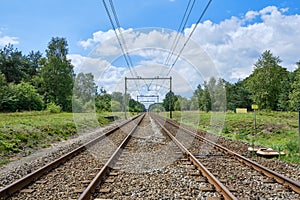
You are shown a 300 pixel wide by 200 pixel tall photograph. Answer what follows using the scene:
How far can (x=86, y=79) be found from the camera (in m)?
33.5

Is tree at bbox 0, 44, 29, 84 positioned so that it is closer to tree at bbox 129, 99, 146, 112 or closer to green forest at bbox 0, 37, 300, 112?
green forest at bbox 0, 37, 300, 112

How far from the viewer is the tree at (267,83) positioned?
187ft

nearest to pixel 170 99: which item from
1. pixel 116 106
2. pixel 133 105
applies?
pixel 116 106

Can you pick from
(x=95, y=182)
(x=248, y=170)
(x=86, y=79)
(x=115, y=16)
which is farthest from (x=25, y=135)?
(x=86, y=79)

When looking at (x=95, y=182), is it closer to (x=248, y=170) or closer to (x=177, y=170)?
(x=177, y=170)

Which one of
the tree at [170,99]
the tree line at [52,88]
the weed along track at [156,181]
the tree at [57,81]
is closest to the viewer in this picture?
the weed along track at [156,181]

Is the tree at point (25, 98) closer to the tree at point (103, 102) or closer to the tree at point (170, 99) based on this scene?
the tree at point (103, 102)

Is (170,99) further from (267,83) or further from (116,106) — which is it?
(267,83)

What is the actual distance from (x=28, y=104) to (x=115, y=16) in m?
31.8

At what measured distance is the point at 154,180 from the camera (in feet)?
19.0

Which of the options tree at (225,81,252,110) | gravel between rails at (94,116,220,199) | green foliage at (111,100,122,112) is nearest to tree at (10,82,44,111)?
green foliage at (111,100,122,112)

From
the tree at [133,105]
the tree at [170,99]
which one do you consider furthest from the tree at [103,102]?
the tree at [133,105]

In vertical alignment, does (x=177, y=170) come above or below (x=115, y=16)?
below

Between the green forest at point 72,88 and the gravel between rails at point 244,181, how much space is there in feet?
65.3
